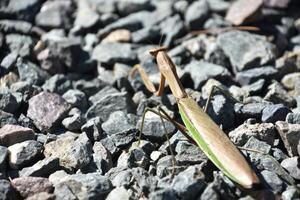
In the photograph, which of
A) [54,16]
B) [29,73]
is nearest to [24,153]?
[29,73]

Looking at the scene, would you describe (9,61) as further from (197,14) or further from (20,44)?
(197,14)

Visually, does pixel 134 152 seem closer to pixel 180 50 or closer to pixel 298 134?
pixel 298 134

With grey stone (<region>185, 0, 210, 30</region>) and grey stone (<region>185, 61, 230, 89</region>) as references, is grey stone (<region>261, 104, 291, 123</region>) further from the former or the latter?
grey stone (<region>185, 0, 210, 30</region>)

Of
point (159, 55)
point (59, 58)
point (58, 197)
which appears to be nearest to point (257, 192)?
point (58, 197)

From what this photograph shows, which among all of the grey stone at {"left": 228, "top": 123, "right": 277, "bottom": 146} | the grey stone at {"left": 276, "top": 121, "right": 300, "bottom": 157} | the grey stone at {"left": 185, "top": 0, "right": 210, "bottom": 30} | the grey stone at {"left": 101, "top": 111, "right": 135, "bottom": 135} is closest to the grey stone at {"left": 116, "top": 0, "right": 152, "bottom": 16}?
the grey stone at {"left": 185, "top": 0, "right": 210, "bottom": 30}

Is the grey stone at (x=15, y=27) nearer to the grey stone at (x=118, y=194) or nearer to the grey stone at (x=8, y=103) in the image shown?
the grey stone at (x=8, y=103)

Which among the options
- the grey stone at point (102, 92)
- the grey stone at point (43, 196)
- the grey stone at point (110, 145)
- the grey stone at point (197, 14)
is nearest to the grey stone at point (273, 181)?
the grey stone at point (110, 145)
